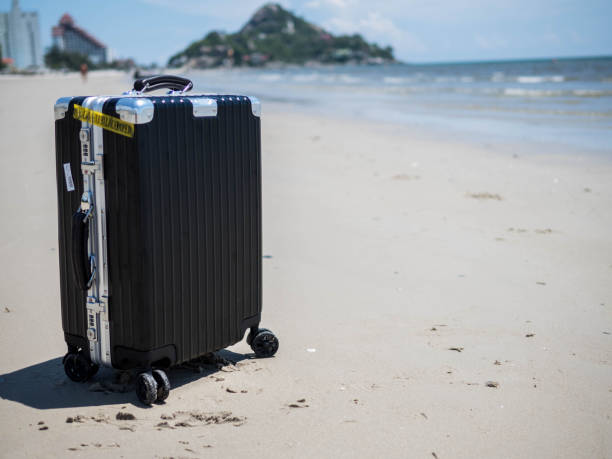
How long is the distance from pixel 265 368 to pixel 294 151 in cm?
656

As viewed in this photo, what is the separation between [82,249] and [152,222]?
11.1 inches

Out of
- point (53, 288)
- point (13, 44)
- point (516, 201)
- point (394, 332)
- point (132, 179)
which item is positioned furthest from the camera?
point (13, 44)

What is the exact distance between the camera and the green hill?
150250 millimetres

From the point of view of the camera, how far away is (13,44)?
15625 cm

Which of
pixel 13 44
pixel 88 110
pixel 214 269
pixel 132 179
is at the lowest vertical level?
pixel 214 269

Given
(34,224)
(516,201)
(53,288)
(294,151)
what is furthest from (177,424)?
(294,151)

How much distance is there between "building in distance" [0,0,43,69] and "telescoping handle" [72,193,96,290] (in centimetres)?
16887

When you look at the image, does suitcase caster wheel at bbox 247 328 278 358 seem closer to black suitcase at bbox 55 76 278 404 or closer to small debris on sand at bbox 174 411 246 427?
black suitcase at bbox 55 76 278 404

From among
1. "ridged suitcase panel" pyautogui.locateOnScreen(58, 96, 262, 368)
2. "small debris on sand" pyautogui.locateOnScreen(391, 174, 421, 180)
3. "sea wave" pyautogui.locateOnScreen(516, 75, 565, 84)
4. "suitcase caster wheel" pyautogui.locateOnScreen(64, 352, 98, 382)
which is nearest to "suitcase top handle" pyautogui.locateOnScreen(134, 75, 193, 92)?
"ridged suitcase panel" pyautogui.locateOnScreen(58, 96, 262, 368)

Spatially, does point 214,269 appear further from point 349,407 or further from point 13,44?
point 13,44

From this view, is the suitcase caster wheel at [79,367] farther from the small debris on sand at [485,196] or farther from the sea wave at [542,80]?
the sea wave at [542,80]

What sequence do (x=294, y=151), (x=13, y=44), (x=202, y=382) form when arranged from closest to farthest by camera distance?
(x=202, y=382)
(x=294, y=151)
(x=13, y=44)

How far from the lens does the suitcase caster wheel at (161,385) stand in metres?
2.23

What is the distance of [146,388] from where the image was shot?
219 cm
